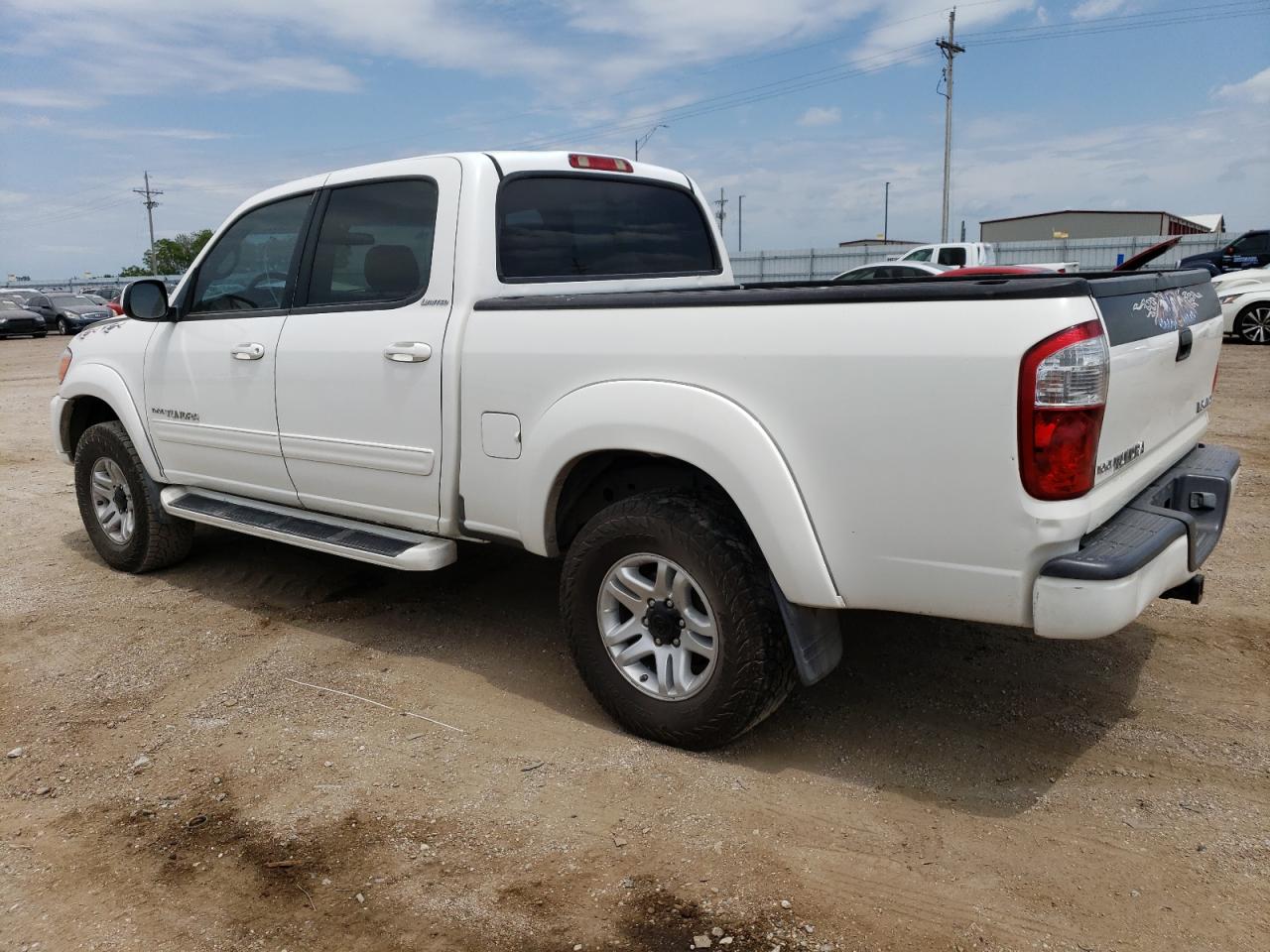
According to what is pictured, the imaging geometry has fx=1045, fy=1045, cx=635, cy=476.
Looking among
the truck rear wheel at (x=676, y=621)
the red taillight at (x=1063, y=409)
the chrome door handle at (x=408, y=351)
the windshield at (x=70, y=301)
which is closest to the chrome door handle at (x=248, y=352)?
the chrome door handle at (x=408, y=351)

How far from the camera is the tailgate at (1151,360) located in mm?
2762

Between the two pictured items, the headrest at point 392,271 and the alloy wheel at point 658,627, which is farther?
the headrest at point 392,271

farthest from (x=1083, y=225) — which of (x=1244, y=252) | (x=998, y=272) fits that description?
(x=998, y=272)

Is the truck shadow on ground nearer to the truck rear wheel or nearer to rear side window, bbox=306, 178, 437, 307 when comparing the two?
the truck rear wheel

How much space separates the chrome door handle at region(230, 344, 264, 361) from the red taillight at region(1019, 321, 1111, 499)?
10.6ft

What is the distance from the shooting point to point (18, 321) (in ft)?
95.9

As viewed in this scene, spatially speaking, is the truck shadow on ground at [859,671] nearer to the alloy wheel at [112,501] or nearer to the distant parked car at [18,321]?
A: the alloy wheel at [112,501]

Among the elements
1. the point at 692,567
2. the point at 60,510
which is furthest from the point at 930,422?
the point at 60,510

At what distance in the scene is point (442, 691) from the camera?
4.02 metres

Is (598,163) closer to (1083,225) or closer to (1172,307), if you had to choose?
(1172,307)

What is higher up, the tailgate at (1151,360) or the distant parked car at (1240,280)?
the distant parked car at (1240,280)

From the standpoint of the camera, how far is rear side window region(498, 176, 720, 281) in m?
4.07

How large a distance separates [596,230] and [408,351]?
1035mm

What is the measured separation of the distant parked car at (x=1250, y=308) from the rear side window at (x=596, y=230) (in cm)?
1335
